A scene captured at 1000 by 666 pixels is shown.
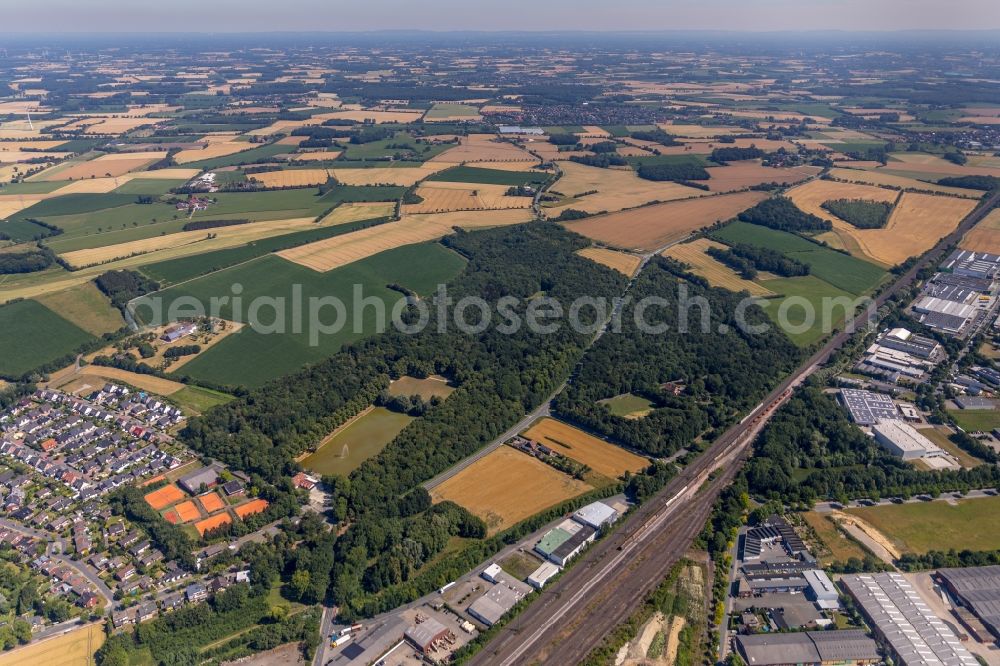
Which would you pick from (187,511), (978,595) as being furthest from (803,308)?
(187,511)

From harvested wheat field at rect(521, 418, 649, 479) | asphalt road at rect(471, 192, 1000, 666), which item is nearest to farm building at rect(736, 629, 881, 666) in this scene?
asphalt road at rect(471, 192, 1000, 666)

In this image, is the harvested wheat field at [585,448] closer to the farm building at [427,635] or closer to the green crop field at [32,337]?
the farm building at [427,635]

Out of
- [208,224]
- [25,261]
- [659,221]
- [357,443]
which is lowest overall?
[357,443]

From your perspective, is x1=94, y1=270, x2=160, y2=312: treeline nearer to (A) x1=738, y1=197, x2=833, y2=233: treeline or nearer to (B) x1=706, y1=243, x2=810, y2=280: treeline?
(B) x1=706, y1=243, x2=810, y2=280: treeline

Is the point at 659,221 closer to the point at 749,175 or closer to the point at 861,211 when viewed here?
the point at 861,211

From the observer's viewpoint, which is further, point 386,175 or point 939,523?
point 386,175

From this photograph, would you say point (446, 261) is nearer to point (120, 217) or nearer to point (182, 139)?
point (120, 217)

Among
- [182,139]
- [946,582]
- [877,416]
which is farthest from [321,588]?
[182,139]
